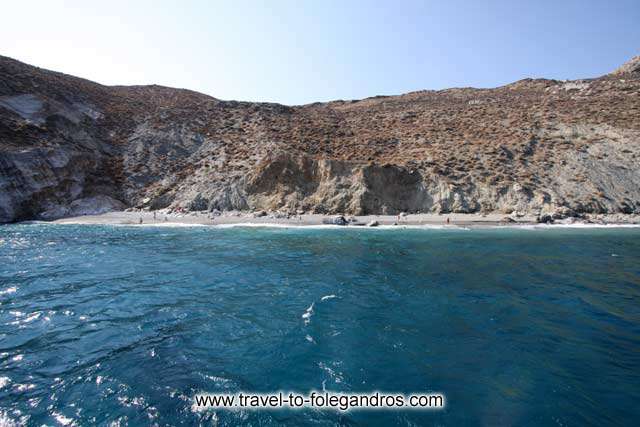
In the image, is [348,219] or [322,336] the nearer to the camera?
[322,336]

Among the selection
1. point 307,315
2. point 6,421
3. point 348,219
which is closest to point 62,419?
point 6,421

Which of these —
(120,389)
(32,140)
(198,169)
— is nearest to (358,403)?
(120,389)

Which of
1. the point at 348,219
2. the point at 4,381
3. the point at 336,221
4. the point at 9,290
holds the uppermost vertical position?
the point at 348,219

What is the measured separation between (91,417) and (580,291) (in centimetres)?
1556

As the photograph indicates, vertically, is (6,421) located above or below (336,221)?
below

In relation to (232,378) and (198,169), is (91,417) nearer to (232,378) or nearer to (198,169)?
(232,378)

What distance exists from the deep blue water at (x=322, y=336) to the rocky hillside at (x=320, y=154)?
21.2 metres

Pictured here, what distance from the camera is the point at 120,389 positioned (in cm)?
611

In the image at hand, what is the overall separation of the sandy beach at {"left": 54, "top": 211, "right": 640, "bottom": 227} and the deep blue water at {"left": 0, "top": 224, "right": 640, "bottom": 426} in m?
14.4

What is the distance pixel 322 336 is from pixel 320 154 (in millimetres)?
39318

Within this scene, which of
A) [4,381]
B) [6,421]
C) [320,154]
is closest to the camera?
[6,421]

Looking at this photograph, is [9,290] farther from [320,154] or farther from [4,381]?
[320,154]

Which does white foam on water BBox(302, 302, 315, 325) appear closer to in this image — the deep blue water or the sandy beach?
the deep blue water

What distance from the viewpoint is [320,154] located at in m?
45.9
